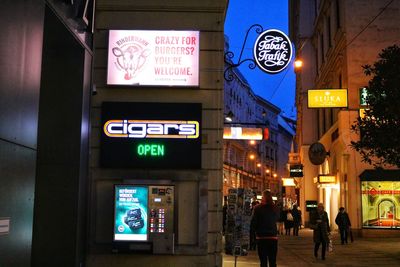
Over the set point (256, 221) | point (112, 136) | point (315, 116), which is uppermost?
point (315, 116)

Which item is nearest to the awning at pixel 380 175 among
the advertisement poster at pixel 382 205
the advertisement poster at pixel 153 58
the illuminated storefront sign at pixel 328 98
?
the advertisement poster at pixel 382 205

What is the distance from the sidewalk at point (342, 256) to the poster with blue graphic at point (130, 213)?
3.96 m

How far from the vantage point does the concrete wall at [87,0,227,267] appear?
11617 mm

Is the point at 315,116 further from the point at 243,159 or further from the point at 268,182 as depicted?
the point at 268,182

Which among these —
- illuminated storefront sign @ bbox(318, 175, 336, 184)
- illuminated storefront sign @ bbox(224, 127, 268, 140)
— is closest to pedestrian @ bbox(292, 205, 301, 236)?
illuminated storefront sign @ bbox(318, 175, 336, 184)

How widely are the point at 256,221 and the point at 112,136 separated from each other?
3751mm

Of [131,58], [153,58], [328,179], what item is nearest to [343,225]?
[328,179]

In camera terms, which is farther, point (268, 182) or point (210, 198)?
point (268, 182)

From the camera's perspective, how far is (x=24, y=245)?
24.6 ft

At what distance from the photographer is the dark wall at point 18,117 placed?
675cm

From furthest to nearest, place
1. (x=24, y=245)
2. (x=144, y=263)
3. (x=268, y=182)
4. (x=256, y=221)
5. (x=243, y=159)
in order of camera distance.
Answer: (x=268, y=182) < (x=243, y=159) < (x=144, y=263) < (x=256, y=221) < (x=24, y=245)

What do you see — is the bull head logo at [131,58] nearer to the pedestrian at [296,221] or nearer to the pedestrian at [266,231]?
the pedestrian at [266,231]

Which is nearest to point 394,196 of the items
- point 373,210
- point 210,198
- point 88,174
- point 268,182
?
point 373,210

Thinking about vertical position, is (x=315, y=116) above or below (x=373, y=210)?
above
